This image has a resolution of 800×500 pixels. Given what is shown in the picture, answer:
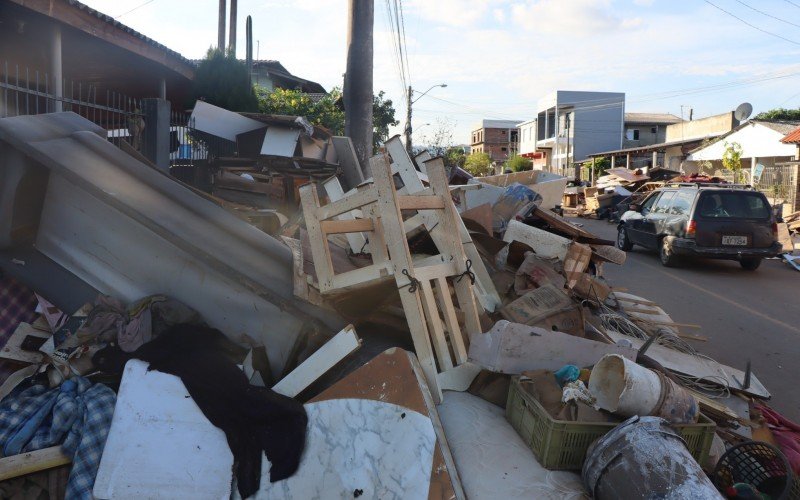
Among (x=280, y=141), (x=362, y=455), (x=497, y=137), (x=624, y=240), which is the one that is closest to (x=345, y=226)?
(x=362, y=455)

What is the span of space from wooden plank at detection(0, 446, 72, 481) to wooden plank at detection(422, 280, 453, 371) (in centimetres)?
200

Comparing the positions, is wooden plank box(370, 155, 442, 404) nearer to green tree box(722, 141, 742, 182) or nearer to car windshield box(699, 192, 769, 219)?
car windshield box(699, 192, 769, 219)

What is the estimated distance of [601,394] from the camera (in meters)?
3.02

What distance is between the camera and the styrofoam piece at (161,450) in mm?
2748

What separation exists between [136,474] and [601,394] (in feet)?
7.70

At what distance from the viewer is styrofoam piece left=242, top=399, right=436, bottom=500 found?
2496 millimetres

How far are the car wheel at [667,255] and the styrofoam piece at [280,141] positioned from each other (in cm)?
742

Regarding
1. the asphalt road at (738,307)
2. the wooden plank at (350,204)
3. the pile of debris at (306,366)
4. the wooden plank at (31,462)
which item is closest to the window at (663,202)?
the asphalt road at (738,307)

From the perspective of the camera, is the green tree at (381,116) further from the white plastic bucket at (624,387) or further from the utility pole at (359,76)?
the white plastic bucket at (624,387)

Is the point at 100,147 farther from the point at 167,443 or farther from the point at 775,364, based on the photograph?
the point at 775,364

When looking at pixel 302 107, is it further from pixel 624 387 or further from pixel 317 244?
pixel 624 387

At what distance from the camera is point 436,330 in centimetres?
346

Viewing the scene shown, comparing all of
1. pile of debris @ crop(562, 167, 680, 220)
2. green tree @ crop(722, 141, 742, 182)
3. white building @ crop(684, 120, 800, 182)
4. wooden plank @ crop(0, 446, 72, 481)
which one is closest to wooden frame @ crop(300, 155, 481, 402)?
wooden plank @ crop(0, 446, 72, 481)

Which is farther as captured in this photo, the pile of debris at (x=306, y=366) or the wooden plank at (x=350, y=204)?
the wooden plank at (x=350, y=204)
